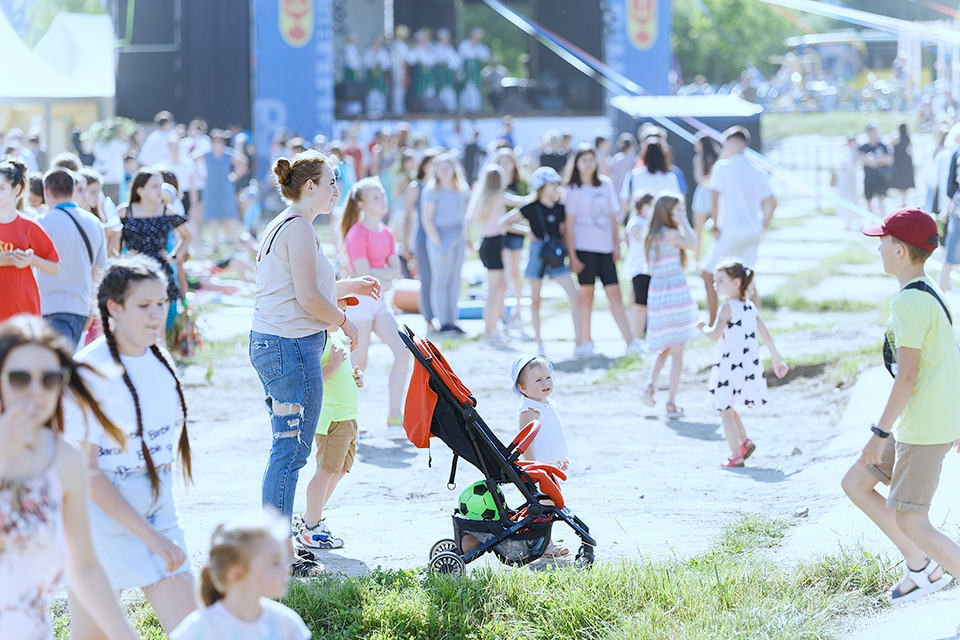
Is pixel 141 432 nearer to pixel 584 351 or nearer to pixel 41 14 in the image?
pixel 584 351

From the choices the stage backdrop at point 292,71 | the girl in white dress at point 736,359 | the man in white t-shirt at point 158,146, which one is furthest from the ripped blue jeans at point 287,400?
the stage backdrop at point 292,71

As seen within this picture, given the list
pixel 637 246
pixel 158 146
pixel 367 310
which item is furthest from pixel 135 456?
pixel 158 146

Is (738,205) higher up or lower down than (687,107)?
lower down

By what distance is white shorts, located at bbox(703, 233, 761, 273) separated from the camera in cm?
1009

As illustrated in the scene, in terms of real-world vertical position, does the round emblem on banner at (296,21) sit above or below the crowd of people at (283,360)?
above

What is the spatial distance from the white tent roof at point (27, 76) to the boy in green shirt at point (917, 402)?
11.4 meters

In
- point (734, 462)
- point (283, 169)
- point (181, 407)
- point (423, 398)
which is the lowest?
point (734, 462)

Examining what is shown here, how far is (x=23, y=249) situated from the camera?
631 cm

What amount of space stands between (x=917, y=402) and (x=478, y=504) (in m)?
1.86

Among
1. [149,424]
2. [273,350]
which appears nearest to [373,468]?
[273,350]

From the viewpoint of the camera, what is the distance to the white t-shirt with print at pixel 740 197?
1012cm

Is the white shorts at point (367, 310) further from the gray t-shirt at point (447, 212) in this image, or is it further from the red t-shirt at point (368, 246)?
the gray t-shirt at point (447, 212)

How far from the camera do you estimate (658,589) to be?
445 cm

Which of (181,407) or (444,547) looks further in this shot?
(444,547)
